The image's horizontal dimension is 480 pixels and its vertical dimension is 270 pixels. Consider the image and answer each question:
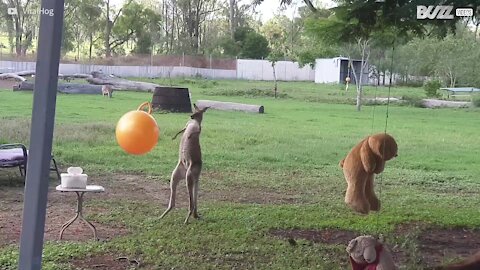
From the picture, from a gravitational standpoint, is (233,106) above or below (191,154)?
above

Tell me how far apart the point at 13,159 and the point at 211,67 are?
6.72ft

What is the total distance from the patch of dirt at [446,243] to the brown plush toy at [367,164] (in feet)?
1.54

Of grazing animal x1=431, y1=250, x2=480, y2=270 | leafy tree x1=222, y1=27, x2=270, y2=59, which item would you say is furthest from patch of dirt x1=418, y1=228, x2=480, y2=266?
leafy tree x1=222, y1=27, x2=270, y2=59

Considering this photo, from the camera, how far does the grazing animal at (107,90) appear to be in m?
9.64

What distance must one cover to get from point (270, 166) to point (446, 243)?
295 cm

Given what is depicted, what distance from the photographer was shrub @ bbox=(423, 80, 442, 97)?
18.2 feet

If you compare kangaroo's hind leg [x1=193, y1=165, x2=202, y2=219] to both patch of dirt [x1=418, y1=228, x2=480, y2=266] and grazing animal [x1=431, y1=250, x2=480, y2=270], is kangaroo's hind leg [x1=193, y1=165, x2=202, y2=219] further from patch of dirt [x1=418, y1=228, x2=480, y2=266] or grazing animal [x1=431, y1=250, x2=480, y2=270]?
grazing animal [x1=431, y1=250, x2=480, y2=270]

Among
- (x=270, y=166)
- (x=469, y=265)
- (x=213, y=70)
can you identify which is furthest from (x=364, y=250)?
(x=270, y=166)

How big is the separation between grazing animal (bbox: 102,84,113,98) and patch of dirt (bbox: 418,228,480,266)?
233 inches

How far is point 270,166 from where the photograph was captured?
Answer: 7.21 metres

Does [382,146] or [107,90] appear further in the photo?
[107,90]

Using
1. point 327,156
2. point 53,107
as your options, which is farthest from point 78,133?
point 53,107

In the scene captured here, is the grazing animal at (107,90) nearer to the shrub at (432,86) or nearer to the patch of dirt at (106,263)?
the shrub at (432,86)

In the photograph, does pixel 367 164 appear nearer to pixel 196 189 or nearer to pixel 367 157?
pixel 367 157
